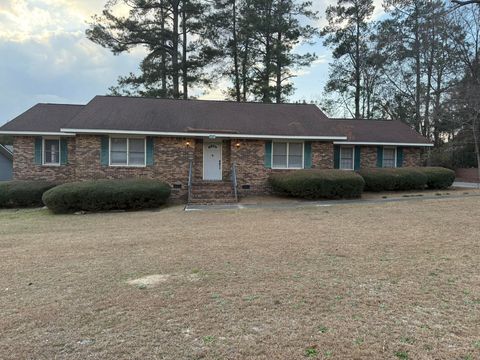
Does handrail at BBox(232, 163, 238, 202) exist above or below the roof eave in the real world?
below

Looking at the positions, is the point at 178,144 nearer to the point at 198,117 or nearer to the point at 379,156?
the point at 198,117

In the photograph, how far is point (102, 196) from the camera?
12.9 m

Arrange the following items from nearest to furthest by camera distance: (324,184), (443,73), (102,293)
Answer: (102,293) < (324,184) < (443,73)

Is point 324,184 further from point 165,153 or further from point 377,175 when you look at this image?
point 165,153

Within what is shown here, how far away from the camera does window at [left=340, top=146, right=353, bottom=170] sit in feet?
62.3

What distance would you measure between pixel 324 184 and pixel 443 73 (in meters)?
19.0

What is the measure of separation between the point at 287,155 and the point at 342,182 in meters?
3.19

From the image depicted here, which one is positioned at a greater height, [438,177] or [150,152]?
[150,152]

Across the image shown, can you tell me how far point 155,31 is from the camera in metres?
27.1

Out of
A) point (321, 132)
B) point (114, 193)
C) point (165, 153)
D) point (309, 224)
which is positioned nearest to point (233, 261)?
point (309, 224)

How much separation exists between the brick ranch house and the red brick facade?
0.04m

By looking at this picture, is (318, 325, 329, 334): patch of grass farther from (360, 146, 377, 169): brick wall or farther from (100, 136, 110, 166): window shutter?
(360, 146, 377, 169): brick wall

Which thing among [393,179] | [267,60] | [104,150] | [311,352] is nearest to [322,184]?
[393,179]

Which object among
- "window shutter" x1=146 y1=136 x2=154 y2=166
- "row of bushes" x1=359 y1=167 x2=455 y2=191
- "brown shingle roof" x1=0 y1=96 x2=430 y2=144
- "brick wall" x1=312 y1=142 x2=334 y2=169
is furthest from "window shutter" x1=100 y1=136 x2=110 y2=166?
"row of bushes" x1=359 y1=167 x2=455 y2=191
